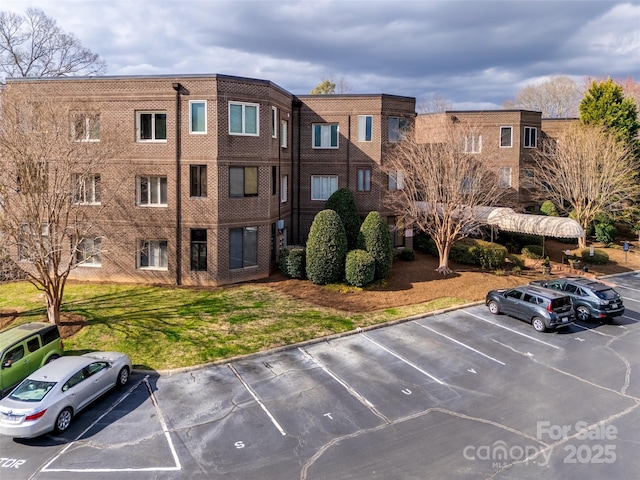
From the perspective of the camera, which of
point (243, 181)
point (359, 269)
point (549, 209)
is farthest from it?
point (549, 209)

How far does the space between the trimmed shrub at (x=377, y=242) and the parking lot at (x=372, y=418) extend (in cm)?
744

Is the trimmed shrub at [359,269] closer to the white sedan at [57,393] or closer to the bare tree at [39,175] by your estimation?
the bare tree at [39,175]

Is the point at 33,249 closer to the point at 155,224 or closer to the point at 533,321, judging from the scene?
the point at 155,224

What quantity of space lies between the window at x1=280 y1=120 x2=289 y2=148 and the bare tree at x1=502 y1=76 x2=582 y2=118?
200 ft

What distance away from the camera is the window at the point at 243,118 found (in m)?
25.5

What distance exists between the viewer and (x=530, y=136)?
3959 cm

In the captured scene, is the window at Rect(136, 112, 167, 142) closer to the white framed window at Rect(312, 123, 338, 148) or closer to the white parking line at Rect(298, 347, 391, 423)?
the white framed window at Rect(312, 123, 338, 148)

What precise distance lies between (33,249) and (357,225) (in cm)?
1715

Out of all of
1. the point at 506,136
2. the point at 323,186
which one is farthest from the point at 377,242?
the point at 506,136

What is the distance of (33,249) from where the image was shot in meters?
17.9

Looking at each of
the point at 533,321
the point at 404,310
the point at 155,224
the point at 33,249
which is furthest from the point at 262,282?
the point at 533,321

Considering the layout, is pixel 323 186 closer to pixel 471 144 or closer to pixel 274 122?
pixel 274 122

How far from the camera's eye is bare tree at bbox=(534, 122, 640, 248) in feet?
117

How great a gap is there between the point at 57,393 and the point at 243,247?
14.5 m
